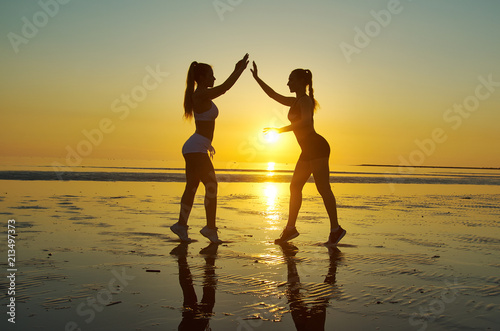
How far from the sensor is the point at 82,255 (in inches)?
199

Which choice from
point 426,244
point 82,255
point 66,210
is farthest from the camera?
point 66,210

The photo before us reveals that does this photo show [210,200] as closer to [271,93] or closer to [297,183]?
[297,183]

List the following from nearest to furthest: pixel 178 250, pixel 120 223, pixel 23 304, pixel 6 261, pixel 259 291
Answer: pixel 23 304, pixel 259 291, pixel 6 261, pixel 178 250, pixel 120 223

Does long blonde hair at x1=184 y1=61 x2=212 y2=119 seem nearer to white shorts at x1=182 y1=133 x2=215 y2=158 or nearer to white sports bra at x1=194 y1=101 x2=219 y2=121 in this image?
white sports bra at x1=194 y1=101 x2=219 y2=121

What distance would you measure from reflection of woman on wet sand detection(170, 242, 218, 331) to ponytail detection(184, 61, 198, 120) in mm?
2103

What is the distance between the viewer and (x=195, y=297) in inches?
140

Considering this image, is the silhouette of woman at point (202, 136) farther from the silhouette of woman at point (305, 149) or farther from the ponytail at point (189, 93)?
the silhouette of woman at point (305, 149)

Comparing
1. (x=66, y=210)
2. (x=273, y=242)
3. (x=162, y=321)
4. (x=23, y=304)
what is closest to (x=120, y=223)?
(x=66, y=210)

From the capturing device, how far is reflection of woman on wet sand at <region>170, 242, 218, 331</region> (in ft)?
9.76

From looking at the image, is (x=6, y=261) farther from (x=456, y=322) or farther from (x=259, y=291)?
(x=456, y=322)

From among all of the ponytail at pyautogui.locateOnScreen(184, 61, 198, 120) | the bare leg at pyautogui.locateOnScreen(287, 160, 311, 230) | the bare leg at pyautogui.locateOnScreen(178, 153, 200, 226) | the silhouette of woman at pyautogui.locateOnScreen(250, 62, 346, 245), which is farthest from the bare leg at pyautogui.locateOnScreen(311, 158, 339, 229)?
the ponytail at pyautogui.locateOnScreen(184, 61, 198, 120)

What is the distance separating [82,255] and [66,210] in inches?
183

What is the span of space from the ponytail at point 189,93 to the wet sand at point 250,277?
1837 mm
